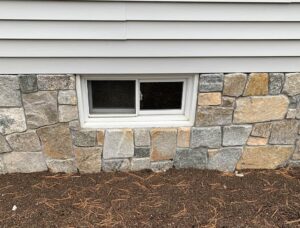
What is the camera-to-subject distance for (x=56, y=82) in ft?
8.79

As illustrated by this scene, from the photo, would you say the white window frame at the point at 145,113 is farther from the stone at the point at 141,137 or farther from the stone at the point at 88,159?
the stone at the point at 88,159

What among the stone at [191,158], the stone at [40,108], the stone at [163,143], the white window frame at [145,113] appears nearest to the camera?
the stone at [40,108]

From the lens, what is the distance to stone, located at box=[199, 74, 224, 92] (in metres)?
2.77

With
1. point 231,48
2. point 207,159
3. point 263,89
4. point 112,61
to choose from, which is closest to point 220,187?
point 207,159

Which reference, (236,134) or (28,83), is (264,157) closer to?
(236,134)

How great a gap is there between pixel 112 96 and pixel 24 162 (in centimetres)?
99

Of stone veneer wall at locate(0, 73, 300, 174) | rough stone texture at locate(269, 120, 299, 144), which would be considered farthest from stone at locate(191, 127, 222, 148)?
rough stone texture at locate(269, 120, 299, 144)

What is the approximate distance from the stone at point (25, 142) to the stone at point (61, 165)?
17 centimetres

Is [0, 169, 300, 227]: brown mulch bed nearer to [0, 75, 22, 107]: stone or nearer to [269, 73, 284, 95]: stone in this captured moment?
[0, 75, 22, 107]: stone

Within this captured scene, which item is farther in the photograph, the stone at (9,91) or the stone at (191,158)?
the stone at (191,158)

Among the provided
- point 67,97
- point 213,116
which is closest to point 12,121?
point 67,97

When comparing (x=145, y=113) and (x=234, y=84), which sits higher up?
(x=234, y=84)

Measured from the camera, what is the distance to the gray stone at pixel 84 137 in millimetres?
2877

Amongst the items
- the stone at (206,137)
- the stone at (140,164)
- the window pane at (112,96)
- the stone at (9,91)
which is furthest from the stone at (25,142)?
the stone at (206,137)
